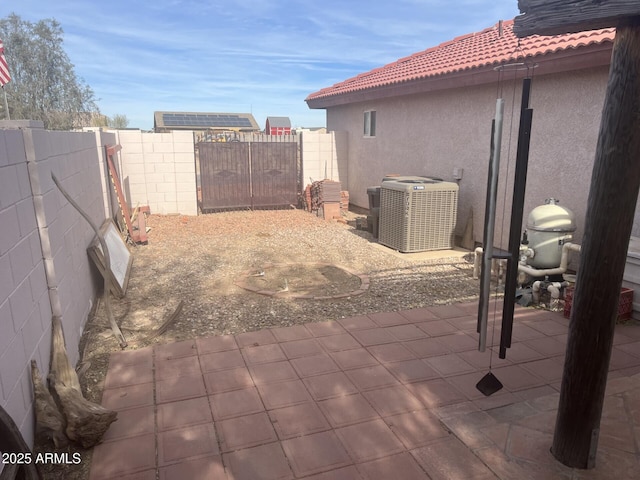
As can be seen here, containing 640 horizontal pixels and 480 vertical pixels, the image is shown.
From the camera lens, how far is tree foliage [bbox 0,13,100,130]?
770 inches

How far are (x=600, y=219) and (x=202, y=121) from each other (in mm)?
34437

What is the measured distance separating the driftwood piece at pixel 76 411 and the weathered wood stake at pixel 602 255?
2.83 m

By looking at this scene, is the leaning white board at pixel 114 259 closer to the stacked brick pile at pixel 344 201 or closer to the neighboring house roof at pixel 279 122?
the stacked brick pile at pixel 344 201

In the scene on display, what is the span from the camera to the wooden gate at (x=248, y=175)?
39.3ft

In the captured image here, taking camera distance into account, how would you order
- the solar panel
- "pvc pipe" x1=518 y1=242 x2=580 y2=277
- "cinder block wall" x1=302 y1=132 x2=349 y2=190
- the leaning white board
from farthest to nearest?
the solar panel
"cinder block wall" x1=302 y1=132 x2=349 y2=190
"pvc pipe" x1=518 y1=242 x2=580 y2=277
the leaning white board

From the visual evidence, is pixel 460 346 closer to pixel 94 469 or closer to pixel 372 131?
pixel 94 469

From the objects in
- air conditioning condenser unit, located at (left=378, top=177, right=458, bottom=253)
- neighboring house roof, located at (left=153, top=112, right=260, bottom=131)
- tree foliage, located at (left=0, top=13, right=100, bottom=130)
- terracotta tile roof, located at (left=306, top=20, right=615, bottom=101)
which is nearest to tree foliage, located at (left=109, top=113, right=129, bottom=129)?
neighboring house roof, located at (left=153, top=112, right=260, bottom=131)

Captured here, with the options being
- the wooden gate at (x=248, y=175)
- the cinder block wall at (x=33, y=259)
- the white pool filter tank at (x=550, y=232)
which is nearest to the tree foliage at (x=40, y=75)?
the wooden gate at (x=248, y=175)

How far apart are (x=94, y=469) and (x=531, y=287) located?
505 centimetres

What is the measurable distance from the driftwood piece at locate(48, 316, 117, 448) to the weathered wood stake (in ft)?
9.27

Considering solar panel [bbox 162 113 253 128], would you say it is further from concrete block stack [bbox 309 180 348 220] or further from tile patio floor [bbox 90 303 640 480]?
tile patio floor [bbox 90 303 640 480]

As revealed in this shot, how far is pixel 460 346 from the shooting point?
13.9 feet

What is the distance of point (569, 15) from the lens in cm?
226

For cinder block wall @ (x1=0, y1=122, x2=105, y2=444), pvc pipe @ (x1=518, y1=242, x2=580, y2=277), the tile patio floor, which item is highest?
cinder block wall @ (x1=0, y1=122, x2=105, y2=444)
